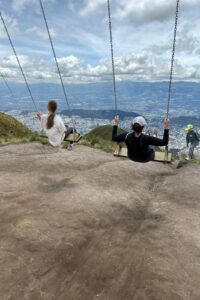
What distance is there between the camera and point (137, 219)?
10.0 metres

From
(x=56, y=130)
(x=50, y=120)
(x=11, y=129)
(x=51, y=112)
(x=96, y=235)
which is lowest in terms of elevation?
(x=11, y=129)

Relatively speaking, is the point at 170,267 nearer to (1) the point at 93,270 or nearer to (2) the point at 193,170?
(1) the point at 93,270

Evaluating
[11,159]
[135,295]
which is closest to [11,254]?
[135,295]

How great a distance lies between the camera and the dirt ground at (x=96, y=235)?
6.64 m

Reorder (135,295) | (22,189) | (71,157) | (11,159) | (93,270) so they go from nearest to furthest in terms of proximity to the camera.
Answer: (135,295) → (93,270) → (22,189) → (11,159) → (71,157)

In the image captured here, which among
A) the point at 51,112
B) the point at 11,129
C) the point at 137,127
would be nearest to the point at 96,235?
the point at 137,127

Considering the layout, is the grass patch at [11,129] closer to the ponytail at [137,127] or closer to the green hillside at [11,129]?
the green hillside at [11,129]

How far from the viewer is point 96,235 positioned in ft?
28.2

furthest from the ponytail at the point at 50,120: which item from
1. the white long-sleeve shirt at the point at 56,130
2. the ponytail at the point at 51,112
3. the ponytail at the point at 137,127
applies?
the ponytail at the point at 137,127

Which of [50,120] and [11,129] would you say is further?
[11,129]

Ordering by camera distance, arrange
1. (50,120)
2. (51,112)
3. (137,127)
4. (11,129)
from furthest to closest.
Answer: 1. (11,129)
2. (50,120)
3. (51,112)
4. (137,127)

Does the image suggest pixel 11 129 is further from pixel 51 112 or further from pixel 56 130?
pixel 51 112

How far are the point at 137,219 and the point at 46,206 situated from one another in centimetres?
242

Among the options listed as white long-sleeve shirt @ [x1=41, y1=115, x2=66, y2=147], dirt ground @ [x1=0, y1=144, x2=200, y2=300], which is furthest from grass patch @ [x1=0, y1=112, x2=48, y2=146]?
white long-sleeve shirt @ [x1=41, y1=115, x2=66, y2=147]
